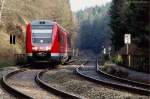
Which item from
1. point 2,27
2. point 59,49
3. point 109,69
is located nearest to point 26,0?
point 2,27

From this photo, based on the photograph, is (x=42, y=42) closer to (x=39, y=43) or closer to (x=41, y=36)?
(x=39, y=43)

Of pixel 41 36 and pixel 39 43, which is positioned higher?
pixel 41 36

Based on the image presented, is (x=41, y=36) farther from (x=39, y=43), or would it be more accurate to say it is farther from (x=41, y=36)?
(x=39, y=43)

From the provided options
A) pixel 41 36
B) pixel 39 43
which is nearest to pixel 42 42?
pixel 39 43

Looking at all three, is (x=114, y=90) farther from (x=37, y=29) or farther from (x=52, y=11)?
(x=52, y=11)

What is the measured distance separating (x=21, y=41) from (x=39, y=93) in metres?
54.2

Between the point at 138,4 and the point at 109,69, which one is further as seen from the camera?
the point at 138,4

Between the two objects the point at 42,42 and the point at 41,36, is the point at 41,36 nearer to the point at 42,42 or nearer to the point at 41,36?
the point at 41,36

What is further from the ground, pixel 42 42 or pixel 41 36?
pixel 41 36

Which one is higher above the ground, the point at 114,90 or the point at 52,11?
the point at 52,11


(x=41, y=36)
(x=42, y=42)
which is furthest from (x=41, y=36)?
(x=42, y=42)

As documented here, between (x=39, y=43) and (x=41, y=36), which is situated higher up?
(x=41, y=36)

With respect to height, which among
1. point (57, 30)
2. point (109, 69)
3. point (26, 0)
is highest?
point (26, 0)

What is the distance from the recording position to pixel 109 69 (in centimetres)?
2986
